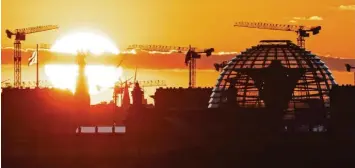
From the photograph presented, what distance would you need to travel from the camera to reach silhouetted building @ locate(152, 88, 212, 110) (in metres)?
178

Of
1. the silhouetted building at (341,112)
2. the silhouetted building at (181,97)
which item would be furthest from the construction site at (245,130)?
the silhouetted building at (181,97)

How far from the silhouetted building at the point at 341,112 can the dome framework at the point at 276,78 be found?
96cm

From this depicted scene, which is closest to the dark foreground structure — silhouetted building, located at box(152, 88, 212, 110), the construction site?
the construction site

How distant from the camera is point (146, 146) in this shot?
126 m

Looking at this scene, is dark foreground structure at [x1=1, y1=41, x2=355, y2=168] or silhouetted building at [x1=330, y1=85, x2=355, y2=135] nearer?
dark foreground structure at [x1=1, y1=41, x2=355, y2=168]

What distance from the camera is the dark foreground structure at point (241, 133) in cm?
11762

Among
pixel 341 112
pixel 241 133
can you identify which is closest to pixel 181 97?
pixel 341 112

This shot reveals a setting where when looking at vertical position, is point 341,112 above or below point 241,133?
above

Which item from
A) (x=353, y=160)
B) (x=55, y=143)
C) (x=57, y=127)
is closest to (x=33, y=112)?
(x=57, y=127)

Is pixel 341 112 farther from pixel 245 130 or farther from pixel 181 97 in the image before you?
pixel 181 97

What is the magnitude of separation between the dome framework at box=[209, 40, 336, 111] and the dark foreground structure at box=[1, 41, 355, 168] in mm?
92

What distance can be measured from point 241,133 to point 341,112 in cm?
1142

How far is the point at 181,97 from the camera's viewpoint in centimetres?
18175

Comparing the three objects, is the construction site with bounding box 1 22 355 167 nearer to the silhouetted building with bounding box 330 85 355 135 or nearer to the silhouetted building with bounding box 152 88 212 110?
the silhouetted building with bounding box 330 85 355 135
